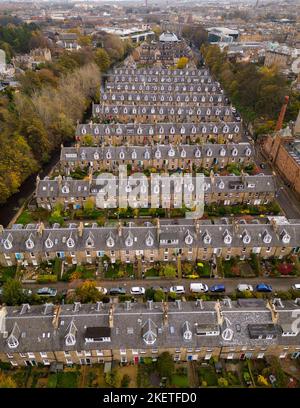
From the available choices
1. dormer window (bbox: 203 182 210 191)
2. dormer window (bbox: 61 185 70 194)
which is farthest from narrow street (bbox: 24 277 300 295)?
dormer window (bbox: 61 185 70 194)

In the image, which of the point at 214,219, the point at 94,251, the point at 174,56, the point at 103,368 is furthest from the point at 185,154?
the point at 174,56

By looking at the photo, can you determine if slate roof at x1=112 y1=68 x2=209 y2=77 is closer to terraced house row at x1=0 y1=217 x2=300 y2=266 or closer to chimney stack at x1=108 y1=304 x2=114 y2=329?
terraced house row at x1=0 y1=217 x2=300 y2=266

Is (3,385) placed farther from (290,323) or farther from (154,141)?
(154,141)

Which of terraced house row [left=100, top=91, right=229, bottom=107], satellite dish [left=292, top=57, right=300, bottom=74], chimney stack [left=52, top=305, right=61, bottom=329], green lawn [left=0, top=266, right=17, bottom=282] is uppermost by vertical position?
satellite dish [left=292, top=57, right=300, bottom=74]

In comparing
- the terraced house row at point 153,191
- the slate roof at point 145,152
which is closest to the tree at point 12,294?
the terraced house row at point 153,191

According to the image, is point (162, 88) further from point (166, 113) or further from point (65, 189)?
point (65, 189)

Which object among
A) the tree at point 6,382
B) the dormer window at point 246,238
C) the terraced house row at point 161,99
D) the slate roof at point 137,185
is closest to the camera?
the tree at point 6,382

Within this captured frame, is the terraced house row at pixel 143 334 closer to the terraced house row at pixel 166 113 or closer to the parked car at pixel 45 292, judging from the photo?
the parked car at pixel 45 292

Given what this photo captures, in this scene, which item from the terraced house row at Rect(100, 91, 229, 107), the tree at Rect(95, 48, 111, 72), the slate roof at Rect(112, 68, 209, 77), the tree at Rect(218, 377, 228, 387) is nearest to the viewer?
the tree at Rect(218, 377, 228, 387)
